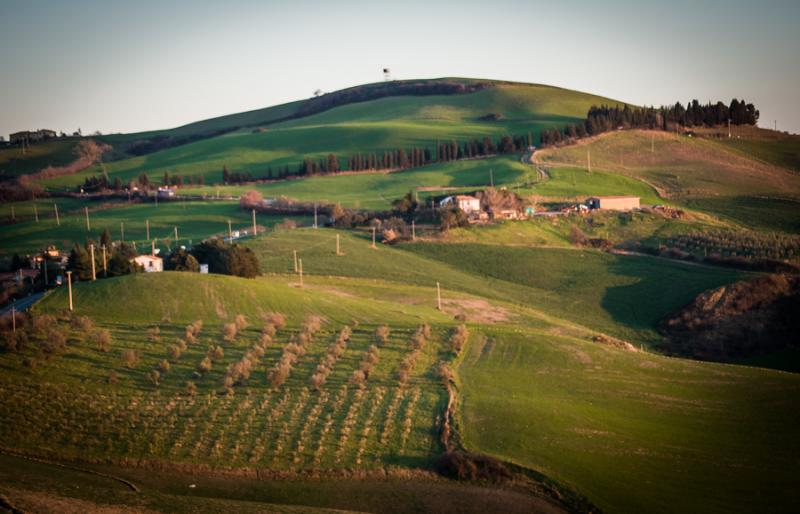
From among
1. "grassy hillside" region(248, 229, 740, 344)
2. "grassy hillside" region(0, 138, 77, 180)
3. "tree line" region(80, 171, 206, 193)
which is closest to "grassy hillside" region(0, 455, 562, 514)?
"grassy hillside" region(248, 229, 740, 344)

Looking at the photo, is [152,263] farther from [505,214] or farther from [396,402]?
[396,402]

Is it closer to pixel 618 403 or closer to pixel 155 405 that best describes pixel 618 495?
pixel 618 403

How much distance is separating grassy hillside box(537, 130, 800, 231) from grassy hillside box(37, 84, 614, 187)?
20791mm

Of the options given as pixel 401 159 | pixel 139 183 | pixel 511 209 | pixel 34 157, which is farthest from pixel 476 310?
pixel 34 157

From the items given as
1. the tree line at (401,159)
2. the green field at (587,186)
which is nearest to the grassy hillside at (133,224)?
the tree line at (401,159)

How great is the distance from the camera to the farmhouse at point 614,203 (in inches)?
4006

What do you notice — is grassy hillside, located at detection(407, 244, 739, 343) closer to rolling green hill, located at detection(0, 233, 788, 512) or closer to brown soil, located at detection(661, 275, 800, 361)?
brown soil, located at detection(661, 275, 800, 361)

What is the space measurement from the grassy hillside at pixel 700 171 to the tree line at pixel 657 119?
10.9 feet

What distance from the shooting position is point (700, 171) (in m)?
124

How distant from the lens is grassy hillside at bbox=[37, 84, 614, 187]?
15825 centimetres

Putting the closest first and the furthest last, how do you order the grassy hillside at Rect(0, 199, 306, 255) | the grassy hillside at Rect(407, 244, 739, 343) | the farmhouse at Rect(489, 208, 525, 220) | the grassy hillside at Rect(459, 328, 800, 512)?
the grassy hillside at Rect(459, 328, 800, 512) < the grassy hillside at Rect(407, 244, 739, 343) < the farmhouse at Rect(489, 208, 525, 220) < the grassy hillside at Rect(0, 199, 306, 255)

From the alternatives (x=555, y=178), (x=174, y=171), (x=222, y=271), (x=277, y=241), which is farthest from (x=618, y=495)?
(x=174, y=171)

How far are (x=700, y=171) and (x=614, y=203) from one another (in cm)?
2764

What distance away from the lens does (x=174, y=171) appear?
513 feet
